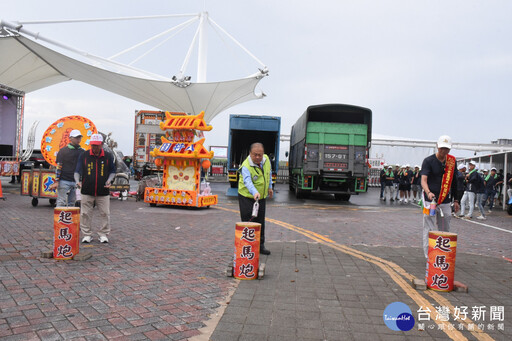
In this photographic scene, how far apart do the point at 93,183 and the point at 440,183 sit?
18.2ft

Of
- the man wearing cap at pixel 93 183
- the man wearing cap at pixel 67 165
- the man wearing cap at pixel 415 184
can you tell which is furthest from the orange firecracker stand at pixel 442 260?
the man wearing cap at pixel 415 184

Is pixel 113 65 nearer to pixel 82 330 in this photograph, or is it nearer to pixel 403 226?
pixel 403 226

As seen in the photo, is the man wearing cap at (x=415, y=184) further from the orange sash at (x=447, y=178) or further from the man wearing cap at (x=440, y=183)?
the orange sash at (x=447, y=178)

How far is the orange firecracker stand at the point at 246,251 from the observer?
198 inches

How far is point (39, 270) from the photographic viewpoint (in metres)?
5.04

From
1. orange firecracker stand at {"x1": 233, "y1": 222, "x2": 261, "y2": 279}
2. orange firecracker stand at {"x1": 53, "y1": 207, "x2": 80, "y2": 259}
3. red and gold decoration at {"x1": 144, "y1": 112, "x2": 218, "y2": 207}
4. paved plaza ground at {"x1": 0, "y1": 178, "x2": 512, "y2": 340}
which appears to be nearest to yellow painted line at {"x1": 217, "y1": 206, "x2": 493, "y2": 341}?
paved plaza ground at {"x1": 0, "y1": 178, "x2": 512, "y2": 340}

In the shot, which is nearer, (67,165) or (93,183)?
(93,183)

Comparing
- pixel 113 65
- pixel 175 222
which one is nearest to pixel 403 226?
pixel 175 222

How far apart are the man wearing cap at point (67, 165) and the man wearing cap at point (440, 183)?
7.14m

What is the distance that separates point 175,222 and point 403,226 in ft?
19.5

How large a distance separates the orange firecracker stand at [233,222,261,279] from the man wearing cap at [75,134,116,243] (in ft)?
9.62

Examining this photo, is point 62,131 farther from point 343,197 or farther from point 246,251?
point 343,197

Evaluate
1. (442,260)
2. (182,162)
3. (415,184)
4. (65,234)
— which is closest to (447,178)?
(442,260)

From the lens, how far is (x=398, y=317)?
12.8 ft
